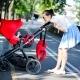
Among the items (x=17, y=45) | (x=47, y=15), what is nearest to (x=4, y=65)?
(x=17, y=45)

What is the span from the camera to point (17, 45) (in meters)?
8.29

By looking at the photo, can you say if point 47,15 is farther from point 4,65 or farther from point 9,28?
point 4,65

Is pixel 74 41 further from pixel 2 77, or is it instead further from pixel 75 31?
pixel 2 77

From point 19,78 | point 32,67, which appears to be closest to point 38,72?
point 32,67

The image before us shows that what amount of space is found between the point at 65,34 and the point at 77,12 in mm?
92217

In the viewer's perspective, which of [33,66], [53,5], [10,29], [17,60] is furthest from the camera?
[53,5]

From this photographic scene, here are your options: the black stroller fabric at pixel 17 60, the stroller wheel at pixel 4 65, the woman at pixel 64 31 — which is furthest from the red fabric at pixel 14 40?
the woman at pixel 64 31

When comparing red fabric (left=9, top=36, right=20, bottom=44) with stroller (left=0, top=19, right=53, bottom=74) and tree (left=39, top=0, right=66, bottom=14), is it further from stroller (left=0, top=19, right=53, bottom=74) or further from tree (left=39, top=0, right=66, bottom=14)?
tree (left=39, top=0, right=66, bottom=14)

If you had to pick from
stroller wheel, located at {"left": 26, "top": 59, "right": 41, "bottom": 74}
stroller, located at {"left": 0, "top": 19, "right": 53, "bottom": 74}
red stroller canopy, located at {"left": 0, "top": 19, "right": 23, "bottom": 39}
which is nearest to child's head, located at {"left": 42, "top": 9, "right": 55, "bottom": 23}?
→ stroller, located at {"left": 0, "top": 19, "right": 53, "bottom": 74}

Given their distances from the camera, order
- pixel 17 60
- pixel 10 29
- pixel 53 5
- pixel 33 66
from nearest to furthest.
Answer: pixel 10 29, pixel 33 66, pixel 17 60, pixel 53 5

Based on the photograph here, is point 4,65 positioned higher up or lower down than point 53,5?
lower down

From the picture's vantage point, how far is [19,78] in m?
7.80

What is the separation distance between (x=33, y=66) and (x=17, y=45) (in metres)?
0.69

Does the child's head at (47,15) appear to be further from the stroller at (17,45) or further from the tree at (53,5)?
the tree at (53,5)
